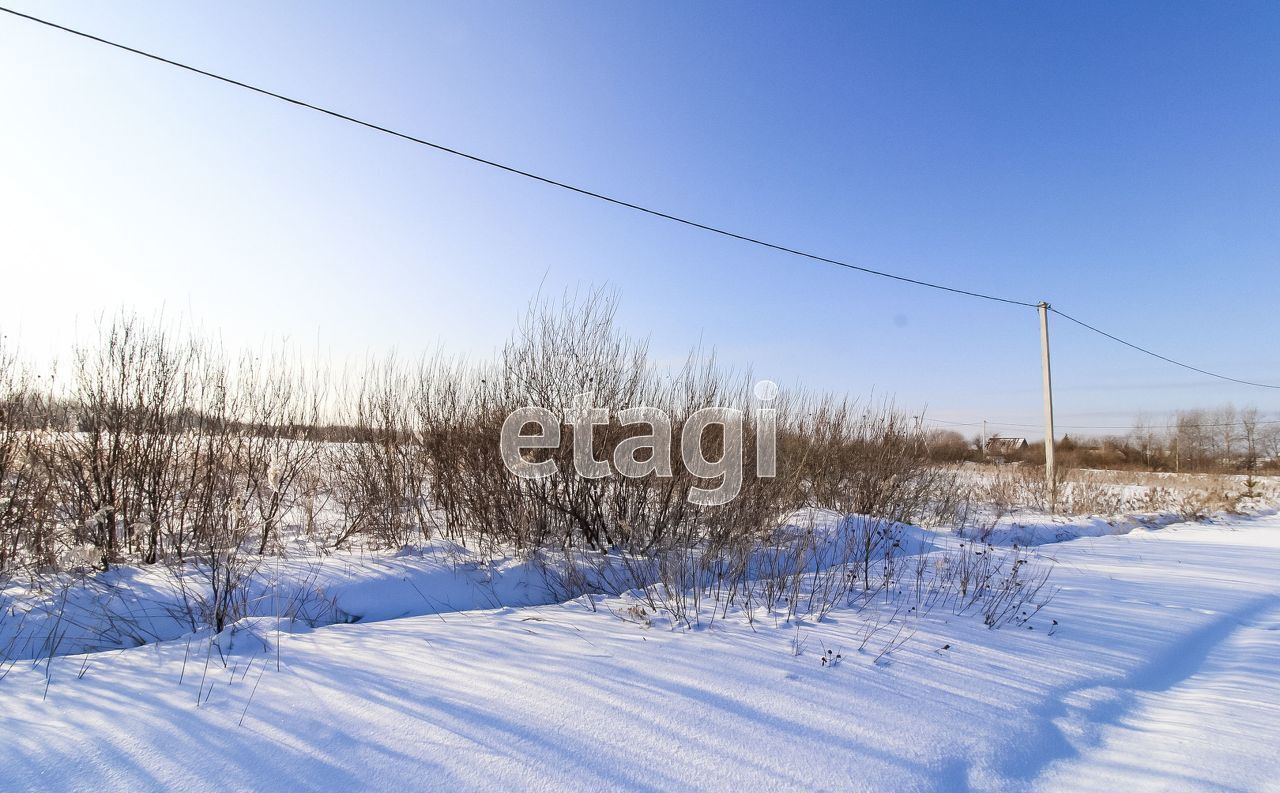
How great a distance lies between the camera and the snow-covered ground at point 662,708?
172 cm

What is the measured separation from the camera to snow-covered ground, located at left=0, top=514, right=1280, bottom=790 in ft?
5.64

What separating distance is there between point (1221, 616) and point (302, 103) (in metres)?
7.89

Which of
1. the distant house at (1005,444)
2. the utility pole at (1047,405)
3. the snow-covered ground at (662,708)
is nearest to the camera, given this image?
the snow-covered ground at (662,708)

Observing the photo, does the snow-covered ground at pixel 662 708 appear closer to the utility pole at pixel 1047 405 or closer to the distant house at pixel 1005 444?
the utility pole at pixel 1047 405

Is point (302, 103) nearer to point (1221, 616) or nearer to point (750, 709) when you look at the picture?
point (750, 709)

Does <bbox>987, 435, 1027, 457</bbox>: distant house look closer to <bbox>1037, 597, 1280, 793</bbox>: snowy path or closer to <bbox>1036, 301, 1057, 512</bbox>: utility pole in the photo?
<bbox>1036, 301, 1057, 512</bbox>: utility pole

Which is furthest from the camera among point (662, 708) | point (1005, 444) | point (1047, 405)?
point (1005, 444)

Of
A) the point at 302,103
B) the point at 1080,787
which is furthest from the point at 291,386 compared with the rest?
the point at 1080,787

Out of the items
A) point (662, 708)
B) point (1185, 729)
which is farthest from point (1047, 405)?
point (662, 708)

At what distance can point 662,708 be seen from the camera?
211 cm

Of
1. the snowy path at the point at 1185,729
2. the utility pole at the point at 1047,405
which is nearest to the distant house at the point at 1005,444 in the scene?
the utility pole at the point at 1047,405

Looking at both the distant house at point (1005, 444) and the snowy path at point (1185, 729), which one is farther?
the distant house at point (1005, 444)

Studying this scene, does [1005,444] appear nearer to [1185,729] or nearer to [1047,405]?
[1047,405]

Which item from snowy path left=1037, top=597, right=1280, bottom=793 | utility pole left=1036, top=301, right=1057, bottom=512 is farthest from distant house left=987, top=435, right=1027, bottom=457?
snowy path left=1037, top=597, right=1280, bottom=793
